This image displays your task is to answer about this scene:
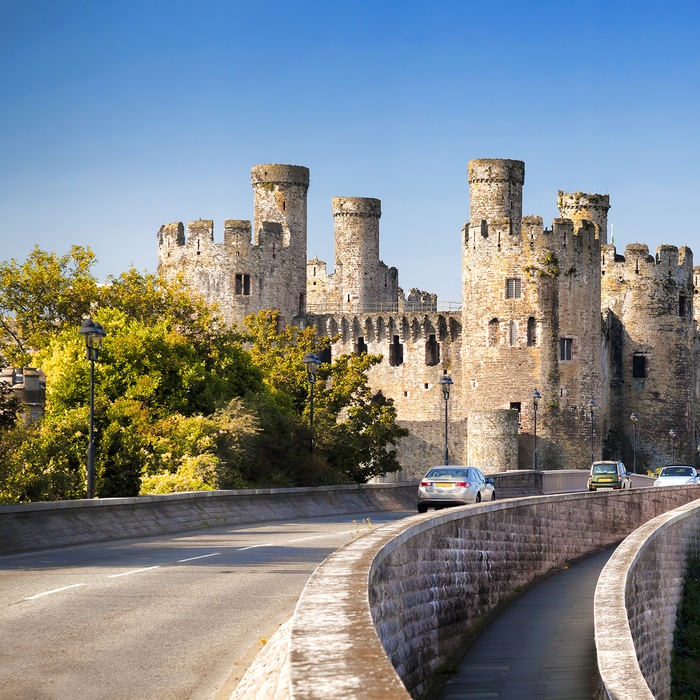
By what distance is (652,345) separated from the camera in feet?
298

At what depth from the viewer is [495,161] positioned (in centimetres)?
8650

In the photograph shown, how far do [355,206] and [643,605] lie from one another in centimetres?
7785

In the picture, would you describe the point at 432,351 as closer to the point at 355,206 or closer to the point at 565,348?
the point at 565,348

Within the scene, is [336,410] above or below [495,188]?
below

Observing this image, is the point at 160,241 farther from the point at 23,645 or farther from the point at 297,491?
the point at 23,645

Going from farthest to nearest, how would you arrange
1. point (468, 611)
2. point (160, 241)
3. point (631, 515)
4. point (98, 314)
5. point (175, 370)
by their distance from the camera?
point (160, 241) < point (98, 314) < point (175, 370) < point (631, 515) < point (468, 611)

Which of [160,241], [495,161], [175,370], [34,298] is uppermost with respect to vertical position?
[495,161]

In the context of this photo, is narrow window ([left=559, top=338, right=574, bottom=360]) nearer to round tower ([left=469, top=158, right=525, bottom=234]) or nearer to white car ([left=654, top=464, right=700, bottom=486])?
round tower ([left=469, top=158, right=525, bottom=234])

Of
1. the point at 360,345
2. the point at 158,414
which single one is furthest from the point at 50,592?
the point at 360,345

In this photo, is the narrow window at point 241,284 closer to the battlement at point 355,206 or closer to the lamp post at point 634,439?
the battlement at point 355,206

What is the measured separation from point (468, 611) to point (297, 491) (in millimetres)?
16746

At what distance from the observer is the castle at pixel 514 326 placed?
263 feet

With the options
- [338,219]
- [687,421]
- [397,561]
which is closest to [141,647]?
[397,561]

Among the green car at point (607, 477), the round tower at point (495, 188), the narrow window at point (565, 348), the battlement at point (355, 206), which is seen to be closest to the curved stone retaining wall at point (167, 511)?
the green car at point (607, 477)
